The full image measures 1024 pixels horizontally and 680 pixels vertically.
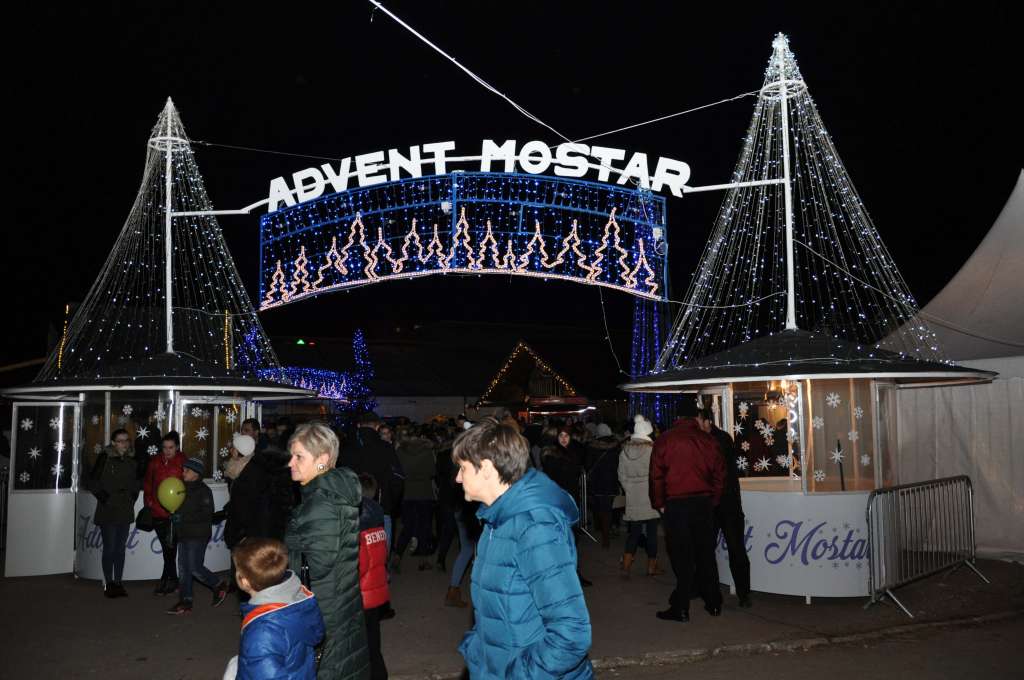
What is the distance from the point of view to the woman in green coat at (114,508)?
10.0m

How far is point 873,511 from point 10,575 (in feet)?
33.6

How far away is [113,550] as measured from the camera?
10.0 metres

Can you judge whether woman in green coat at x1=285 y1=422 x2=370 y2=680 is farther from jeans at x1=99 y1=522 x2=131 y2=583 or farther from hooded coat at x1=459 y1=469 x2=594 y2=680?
jeans at x1=99 y1=522 x2=131 y2=583

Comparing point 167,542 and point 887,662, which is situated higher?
point 167,542

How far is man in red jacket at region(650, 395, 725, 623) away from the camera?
8.52 meters

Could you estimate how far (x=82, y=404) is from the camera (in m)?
12.1

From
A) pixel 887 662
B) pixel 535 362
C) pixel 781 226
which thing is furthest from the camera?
pixel 535 362

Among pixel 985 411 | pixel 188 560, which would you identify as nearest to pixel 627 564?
pixel 188 560

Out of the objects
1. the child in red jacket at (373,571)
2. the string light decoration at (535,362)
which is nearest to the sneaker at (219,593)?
the child in red jacket at (373,571)

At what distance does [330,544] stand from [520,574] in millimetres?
1752

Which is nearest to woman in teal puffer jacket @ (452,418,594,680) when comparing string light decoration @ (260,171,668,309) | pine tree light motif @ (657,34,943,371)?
pine tree light motif @ (657,34,943,371)

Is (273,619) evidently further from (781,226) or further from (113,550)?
(781,226)

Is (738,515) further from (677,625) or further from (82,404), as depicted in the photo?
(82,404)

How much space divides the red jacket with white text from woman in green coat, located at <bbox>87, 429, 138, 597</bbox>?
5.74 meters
